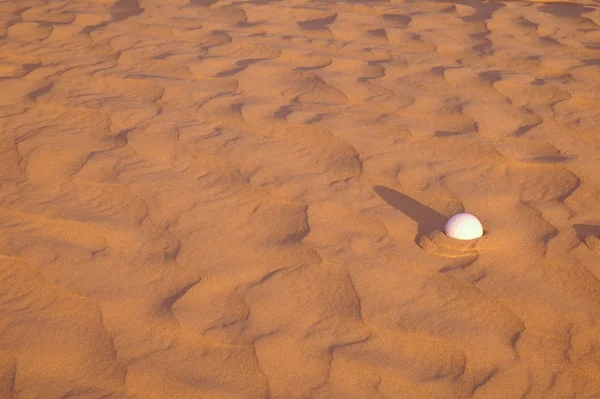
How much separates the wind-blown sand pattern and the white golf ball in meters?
0.03

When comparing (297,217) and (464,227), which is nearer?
(464,227)

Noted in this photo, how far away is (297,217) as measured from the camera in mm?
2139

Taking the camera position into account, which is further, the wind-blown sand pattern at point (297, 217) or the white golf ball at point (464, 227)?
the white golf ball at point (464, 227)

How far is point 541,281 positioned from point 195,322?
40.4 inches

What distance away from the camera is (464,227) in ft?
6.49

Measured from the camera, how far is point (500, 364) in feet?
5.20

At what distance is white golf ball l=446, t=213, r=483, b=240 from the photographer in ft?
6.50

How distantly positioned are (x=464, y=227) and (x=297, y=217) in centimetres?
56

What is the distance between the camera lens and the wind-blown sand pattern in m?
1.59

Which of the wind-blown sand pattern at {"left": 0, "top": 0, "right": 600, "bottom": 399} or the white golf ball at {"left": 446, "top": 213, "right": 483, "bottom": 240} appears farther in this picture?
the white golf ball at {"left": 446, "top": 213, "right": 483, "bottom": 240}

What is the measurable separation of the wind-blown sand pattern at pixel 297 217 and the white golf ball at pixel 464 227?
1.3 inches

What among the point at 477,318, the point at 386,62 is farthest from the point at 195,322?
the point at 386,62

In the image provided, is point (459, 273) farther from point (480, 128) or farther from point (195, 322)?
point (480, 128)

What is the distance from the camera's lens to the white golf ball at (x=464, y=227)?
198 cm
